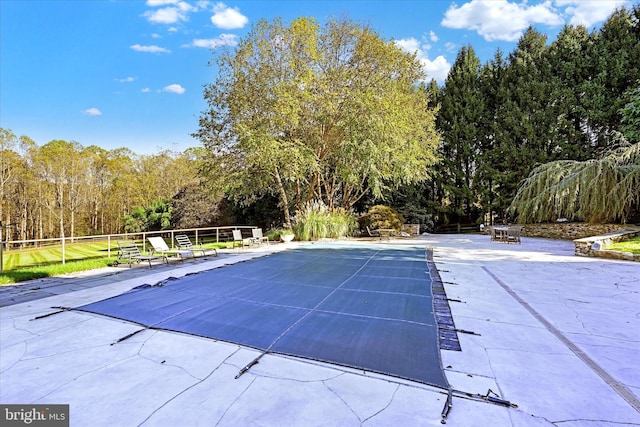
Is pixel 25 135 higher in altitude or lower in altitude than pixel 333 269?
higher

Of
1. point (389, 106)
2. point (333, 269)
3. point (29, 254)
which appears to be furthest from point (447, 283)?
point (29, 254)

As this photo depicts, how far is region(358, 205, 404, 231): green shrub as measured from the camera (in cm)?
1330

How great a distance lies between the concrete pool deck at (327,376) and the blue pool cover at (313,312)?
158mm

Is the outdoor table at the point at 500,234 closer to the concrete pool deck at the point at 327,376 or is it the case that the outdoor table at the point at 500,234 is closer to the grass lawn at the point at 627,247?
the grass lawn at the point at 627,247

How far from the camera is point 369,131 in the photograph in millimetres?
11531

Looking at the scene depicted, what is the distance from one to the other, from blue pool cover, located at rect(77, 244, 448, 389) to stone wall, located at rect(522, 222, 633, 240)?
9091mm

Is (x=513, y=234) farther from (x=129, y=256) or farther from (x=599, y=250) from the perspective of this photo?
(x=129, y=256)

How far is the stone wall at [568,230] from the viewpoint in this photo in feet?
34.8

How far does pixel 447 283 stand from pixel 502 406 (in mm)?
3085

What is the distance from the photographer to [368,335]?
111 inches

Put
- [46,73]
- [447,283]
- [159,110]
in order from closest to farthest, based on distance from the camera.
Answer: [447,283]
[46,73]
[159,110]

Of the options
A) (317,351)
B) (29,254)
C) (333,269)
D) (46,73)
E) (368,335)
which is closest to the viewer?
(317,351)

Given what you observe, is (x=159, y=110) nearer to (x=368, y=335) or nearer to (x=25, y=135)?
(x=25, y=135)

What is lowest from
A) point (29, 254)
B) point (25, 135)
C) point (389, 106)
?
point (29, 254)
